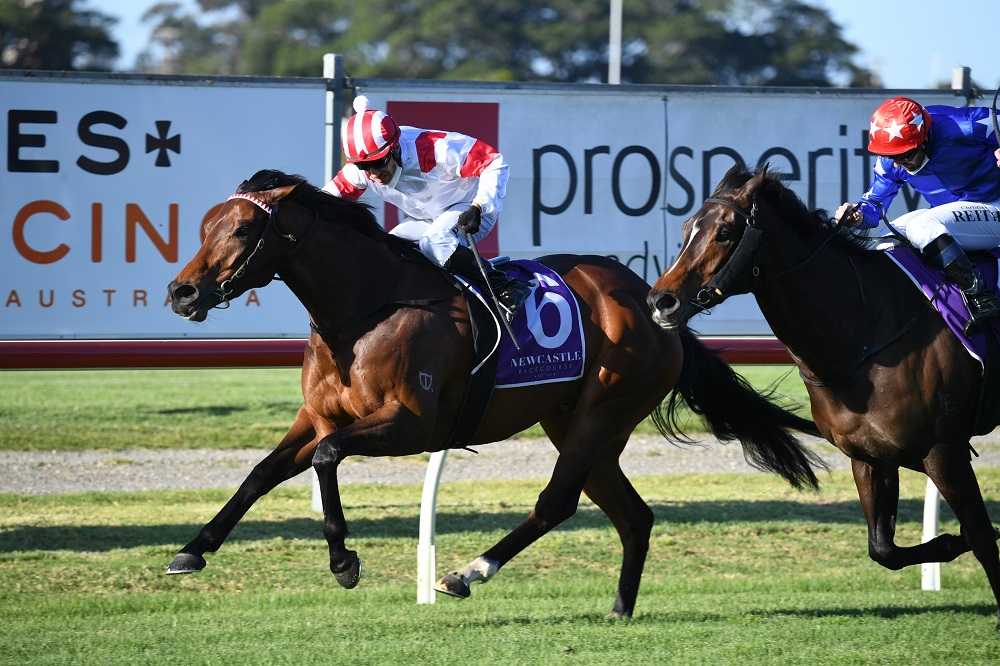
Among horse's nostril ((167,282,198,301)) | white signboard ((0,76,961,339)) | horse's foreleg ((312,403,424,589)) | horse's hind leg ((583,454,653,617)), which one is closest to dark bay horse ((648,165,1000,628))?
horse's hind leg ((583,454,653,617))

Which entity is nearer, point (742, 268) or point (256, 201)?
point (742, 268)

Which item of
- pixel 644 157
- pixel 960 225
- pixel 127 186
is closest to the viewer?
pixel 960 225

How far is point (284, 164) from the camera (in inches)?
334

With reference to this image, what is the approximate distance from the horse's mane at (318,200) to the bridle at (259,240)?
0.22ft

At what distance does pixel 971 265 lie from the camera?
210 inches

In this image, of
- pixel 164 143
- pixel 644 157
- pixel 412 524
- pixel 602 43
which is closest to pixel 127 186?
pixel 164 143

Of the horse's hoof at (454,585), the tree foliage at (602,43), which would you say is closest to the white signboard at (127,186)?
the horse's hoof at (454,585)

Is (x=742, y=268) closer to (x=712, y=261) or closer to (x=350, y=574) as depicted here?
(x=712, y=261)

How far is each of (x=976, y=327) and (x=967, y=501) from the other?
707 mm

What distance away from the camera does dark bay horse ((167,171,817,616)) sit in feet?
16.9

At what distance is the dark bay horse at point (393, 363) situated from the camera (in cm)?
514

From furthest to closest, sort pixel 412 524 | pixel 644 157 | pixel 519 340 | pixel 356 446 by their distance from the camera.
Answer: pixel 644 157 → pixel 412 524 → pixel 519 340 → pixel 356 446

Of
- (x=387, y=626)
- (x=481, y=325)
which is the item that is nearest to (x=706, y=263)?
(x=481, y=325)

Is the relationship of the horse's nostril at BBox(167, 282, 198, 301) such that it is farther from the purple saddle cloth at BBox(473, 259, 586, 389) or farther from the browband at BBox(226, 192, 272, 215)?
the purple saddle cloth at BBox(473, 259, 586, 389)
